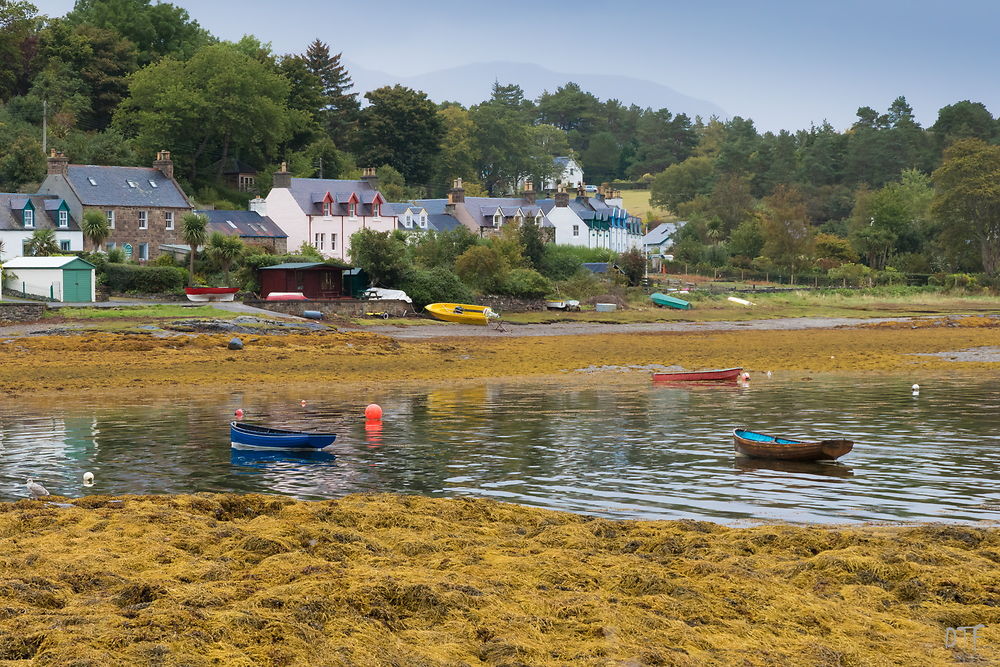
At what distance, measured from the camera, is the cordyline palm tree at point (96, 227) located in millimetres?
86656

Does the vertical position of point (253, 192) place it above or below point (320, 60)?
below

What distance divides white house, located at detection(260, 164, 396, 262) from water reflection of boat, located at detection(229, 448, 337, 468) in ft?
260

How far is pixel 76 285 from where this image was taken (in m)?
74.2

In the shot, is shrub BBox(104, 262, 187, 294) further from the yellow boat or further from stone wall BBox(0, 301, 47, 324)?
the yellow boat

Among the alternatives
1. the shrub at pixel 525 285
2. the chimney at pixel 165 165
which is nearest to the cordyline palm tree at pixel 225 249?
the chimney at pixel 165 165

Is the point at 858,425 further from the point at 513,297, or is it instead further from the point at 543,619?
the point at 513,297

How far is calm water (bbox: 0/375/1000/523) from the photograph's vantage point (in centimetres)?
2306

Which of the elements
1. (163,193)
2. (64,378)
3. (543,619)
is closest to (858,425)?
(543,619)

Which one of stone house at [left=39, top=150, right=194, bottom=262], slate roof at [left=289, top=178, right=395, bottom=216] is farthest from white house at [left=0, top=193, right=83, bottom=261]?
slate roof at [left=289, top=178, right=395, bottom=216]

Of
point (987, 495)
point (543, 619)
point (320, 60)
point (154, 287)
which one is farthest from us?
point (320, 60)

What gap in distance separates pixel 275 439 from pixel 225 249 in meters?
56.8

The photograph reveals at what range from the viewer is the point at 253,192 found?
12262 cm

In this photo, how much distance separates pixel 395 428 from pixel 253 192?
93.4 meters

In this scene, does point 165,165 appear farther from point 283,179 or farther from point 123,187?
point 283,179
